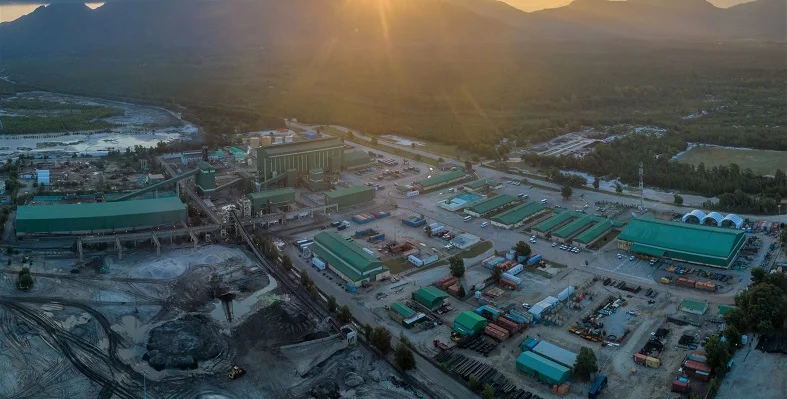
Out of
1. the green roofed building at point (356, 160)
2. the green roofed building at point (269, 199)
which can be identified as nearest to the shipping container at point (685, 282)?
the green roofed building at point (269, 199)

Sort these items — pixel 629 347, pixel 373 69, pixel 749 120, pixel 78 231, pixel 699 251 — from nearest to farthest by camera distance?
pixel 629 347 < pixel 699 251 < pixel 78 231 < pixel 749 120 < pixel 373 69

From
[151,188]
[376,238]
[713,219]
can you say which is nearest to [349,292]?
[376,238]

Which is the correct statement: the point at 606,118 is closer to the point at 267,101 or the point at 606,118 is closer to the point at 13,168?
the point at 267,101

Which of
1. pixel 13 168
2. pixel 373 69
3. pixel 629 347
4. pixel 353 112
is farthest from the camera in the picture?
pixel 373 69

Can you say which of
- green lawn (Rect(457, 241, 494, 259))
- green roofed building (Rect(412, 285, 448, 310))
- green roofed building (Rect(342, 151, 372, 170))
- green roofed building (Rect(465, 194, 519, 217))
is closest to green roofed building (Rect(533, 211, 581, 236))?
green lawn (Rect(457, 241, 494, 259))

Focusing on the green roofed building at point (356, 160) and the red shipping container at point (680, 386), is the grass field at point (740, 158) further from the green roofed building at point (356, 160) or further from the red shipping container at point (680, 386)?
the red shipping container at point (680, 386)

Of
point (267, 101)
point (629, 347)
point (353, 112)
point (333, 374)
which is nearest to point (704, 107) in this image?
point (353, 112)
